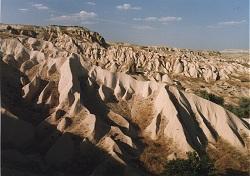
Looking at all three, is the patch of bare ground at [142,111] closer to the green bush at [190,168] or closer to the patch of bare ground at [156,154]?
the patch of bare ground at [156,154]

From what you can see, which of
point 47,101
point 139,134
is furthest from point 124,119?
point 47,101

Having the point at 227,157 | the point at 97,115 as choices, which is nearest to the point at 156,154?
the point at 227,157

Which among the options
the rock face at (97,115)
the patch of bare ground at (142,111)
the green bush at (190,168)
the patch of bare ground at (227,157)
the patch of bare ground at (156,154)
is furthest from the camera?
the patch of bare ground at (142,111)

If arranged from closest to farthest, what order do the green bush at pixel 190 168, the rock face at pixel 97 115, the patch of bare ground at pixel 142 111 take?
the green bush at pixel 190 168 → the rock face at pixel 97 115 → the patch of bare ground at pixel 142 111

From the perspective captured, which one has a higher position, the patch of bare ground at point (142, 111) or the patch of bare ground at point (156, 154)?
the patch of bare ground at point (142, 111)

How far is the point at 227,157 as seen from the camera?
34.4m

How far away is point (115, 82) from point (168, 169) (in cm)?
1454

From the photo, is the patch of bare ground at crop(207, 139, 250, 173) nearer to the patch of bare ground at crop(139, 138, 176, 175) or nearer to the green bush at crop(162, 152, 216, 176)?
the patch of bare ground at crop(139, 138, 176, 175)

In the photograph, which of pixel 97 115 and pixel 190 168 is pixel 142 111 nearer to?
pixel 97 115

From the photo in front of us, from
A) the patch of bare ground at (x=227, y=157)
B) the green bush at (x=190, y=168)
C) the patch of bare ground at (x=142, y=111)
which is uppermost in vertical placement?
the patch of bare ground at (x=142, y=111)

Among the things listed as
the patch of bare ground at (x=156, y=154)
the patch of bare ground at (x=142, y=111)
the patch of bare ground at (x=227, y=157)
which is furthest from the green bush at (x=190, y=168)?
the patch of bare ground at (x=142, y=111)

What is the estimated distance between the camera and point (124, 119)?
3669 centimetres

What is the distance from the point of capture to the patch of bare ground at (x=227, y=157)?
33.4 m

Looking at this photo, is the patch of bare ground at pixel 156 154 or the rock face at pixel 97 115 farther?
the rock face at pixel 97 115
